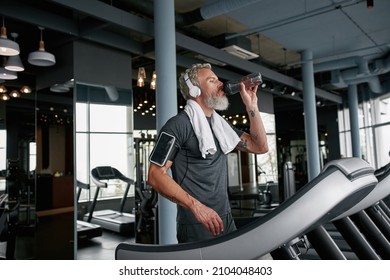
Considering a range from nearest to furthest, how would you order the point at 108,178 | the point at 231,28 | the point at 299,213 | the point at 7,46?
1. the point at 299,213
2. the point at 7,46
3. the point at 108,178
4. the point at 231,28

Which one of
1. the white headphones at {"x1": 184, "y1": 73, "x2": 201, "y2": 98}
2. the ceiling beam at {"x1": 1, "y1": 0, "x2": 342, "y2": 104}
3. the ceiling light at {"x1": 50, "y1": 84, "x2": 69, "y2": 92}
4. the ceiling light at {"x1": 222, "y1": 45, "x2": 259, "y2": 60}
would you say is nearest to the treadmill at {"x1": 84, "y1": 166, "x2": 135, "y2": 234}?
the ceiling light at {"x1": 50, "y1": 84, "x2": 69, "y2": 92}

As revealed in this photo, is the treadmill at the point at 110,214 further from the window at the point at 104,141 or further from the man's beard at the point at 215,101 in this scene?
the man's beard at the point at 215,101

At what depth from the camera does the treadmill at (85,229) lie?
3744 mm

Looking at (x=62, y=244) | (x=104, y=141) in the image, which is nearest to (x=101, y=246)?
(x=62, y=244)

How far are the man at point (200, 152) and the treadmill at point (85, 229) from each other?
109 inches

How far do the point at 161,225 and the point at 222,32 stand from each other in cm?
363

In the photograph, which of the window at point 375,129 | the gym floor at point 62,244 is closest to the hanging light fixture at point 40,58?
the gym floor at point 62,244

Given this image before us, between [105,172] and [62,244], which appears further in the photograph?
[105,172]

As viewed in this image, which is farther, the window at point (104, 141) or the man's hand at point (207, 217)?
the window at point (104, 141)

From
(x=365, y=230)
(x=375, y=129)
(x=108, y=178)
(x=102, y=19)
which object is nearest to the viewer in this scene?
(x=365, y=230)

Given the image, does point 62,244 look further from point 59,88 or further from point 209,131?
point 209,131

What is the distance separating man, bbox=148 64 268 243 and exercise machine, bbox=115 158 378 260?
314 mm

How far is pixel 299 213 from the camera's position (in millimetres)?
663

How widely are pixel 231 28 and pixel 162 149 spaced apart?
4.83 m
